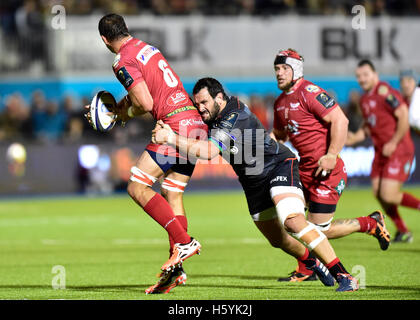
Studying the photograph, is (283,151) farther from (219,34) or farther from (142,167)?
(219,34)

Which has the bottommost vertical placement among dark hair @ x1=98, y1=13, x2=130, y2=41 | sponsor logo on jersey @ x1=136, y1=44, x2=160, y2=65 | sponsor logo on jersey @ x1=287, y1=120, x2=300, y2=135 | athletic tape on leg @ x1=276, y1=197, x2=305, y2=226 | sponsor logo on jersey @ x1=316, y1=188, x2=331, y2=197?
sponsor logo on jersey @ x1=316, y1=188, x2=331, y2=197

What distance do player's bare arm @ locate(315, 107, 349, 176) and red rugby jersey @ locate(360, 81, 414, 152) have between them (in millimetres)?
3965

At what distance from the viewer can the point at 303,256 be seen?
891 centimetres

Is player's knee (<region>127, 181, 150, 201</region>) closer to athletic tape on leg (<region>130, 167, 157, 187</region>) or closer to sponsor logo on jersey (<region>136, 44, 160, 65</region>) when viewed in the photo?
athletic tape on leg (<region>130, 167, 157, 187</region>)

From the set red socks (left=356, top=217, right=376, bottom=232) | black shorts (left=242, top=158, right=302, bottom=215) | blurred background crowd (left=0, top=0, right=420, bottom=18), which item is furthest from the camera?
blurred background crowd (left=0, top=0, right=420, bottom=18)

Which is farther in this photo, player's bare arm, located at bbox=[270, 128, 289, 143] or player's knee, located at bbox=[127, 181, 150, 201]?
player's bare arm, located at bbox=[270, 128, 289, 143]

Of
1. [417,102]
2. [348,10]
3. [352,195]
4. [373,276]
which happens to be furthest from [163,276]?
[348,10]

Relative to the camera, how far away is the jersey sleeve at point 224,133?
8.02 meters

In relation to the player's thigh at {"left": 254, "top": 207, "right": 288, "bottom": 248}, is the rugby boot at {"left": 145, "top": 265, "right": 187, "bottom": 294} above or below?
below

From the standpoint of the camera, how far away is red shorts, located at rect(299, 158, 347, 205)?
9.48 meters

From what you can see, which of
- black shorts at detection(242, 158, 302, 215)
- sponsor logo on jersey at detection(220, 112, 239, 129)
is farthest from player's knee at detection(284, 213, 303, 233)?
sponsor logo on jersey at detection(220, 112, 239, 129)

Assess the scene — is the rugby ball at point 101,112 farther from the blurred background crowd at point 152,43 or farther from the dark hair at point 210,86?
the blurred background crowd at point 152,43

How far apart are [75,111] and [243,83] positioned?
6.88m

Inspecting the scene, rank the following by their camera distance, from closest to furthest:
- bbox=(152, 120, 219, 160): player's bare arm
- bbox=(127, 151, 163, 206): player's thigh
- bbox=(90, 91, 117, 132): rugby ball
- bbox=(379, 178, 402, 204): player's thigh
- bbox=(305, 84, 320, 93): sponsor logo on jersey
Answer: bbox=(152, 120, 219, 160): player's bare arm
bbox=(127, 151, 163, 206): player's thigh
bbox=(90, 91, 117, 132): rugby ball
bbox=(305, 84, 320, 93): sponsor logo on jersey
bbox=(379, 178, 402, 204): player's thigh
